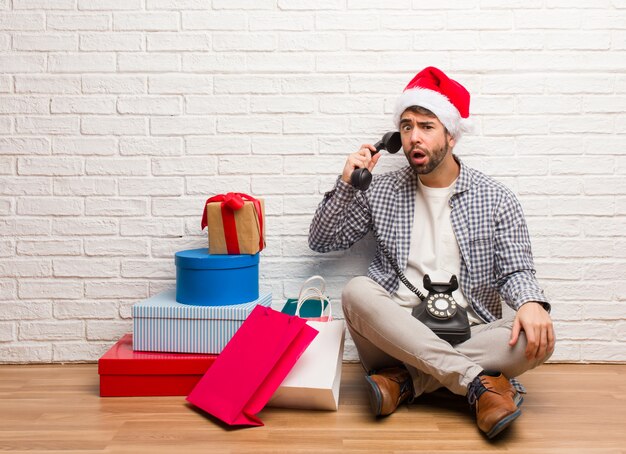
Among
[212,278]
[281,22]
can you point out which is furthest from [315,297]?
[281,22]

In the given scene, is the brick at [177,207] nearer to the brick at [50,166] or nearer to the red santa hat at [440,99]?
the brick at [50,166]

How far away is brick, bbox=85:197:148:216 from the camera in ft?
8.02

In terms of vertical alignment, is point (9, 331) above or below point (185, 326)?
below

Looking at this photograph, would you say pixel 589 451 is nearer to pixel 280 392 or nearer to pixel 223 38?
pixel 280 392

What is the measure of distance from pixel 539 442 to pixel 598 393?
54cm

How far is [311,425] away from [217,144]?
46.3 inches

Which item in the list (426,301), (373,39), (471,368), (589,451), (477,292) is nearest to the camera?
(589,451)

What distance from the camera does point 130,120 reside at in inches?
95.3

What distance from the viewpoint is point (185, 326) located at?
2.08 metres

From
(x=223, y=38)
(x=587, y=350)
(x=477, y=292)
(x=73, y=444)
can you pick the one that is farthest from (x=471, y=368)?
(x=223, y=38)

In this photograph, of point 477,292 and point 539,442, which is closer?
point 539,442

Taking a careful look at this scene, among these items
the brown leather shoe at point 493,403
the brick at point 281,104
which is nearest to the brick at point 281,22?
the brick at point 281,104

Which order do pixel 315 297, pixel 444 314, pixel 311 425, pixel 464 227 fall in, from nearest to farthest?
pixel 311 425 < pixel 444 314 < pixel 464 227 < pixel 315 297

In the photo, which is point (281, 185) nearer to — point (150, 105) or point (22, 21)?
point (150, 105)
